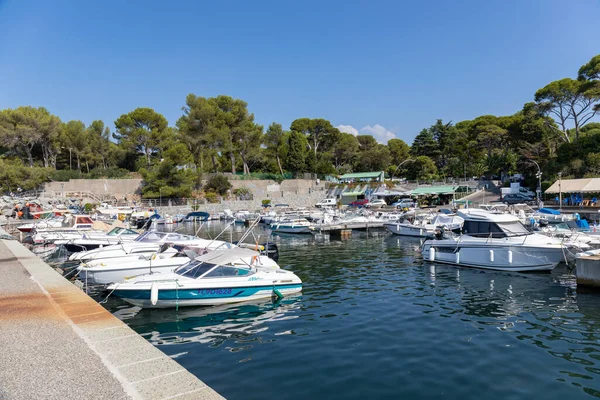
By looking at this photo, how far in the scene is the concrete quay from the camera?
591 cm

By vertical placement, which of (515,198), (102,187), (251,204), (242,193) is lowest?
(515,198)

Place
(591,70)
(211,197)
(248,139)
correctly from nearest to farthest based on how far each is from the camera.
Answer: (591,70) → (211,197) → (248,139)

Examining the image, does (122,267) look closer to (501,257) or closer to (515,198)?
(501,257)

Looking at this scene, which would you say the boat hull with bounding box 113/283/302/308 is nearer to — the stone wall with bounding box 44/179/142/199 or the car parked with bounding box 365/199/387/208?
the car parked with bounding box 365/199/387/208

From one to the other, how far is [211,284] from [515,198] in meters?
52.8

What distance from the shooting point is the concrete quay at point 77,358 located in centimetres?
591

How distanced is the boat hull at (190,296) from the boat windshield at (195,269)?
2.14ft

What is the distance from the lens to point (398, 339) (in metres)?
11.3

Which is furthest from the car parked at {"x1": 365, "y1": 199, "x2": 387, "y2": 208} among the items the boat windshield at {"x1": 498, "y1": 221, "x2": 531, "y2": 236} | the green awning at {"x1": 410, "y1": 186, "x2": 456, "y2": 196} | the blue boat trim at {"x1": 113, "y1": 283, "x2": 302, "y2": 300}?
the blue boat trim at {"x1": 113, "y1": 283, "x2": 302, "y2": 300}

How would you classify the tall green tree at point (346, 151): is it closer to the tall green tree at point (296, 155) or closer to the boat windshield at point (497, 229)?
the tall green tree at point (296, 155)

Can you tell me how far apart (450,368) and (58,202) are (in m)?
63.5

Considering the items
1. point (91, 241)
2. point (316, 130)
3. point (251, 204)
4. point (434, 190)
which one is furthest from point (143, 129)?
point (91, 241)

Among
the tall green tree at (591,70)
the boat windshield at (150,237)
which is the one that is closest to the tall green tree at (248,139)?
the tall green tree at (591,70)

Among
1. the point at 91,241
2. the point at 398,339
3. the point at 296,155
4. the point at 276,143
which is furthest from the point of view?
the point at 276,143
